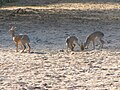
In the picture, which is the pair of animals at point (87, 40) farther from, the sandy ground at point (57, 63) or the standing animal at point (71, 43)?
the sandy ground at point (57, 63)

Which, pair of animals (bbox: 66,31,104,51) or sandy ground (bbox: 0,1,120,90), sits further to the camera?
pair of animals (bbox: 66,31,104,51)

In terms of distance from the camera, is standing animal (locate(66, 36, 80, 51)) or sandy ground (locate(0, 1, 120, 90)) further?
standing animal (locate(66, 36, 80, 51))

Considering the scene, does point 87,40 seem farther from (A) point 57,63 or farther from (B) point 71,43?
(A) point 57,63

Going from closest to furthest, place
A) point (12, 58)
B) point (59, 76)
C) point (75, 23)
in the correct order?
1. point (59, 76)
2. point (12, 58)
3. point (75, 23)

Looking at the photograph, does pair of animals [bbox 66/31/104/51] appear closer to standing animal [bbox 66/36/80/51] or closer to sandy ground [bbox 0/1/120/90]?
standing animal [bbox 66/36/80/51]

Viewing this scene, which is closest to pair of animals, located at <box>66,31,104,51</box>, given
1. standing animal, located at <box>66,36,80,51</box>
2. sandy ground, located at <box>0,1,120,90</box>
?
standing animal, located at <box>66,36,80,51</box>

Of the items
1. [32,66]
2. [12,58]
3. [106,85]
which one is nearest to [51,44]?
[12,58]

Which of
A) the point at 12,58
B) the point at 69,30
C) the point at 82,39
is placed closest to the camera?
the point at 12,58

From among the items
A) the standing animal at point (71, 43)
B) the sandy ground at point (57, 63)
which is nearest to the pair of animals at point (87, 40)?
the standing animal at point (71, 43)

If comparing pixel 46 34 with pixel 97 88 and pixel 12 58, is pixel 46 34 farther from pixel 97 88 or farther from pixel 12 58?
pixel 97 88

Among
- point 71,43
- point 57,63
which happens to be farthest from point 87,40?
point 57,63

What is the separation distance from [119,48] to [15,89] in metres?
5.24

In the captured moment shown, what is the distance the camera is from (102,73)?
8930 millimetres

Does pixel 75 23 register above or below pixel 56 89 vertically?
below
